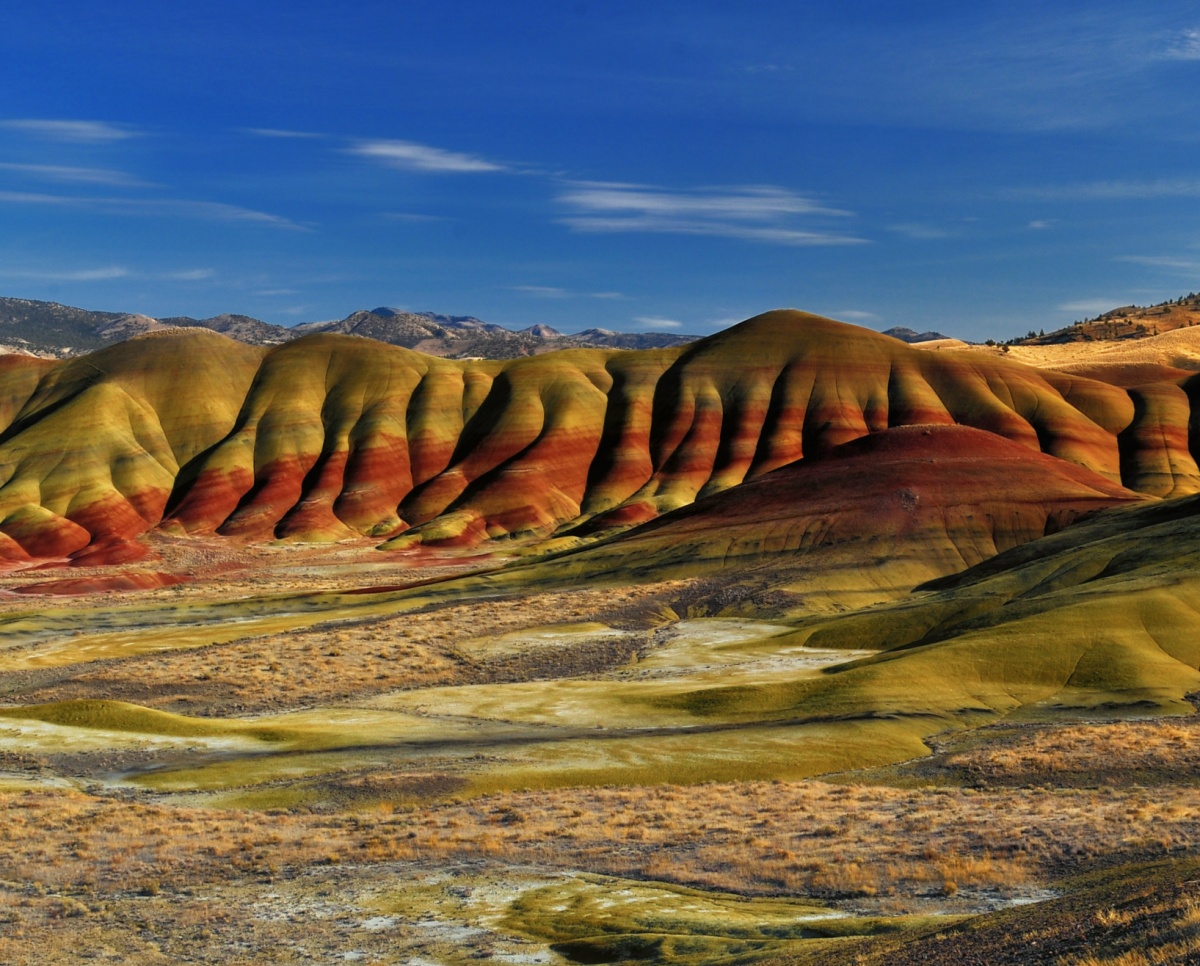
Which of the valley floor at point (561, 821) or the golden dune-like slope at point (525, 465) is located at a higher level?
the golden dune-like slope at point (525, 465)

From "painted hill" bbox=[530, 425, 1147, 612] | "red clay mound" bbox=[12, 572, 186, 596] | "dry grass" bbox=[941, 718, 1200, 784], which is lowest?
"dry grass" bbox=[941, 718, 1200, 784]

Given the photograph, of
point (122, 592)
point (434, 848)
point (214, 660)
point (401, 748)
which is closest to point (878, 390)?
point (122, 592)

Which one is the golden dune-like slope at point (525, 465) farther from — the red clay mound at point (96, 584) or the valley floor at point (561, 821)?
the valley floor at point (561, 821)

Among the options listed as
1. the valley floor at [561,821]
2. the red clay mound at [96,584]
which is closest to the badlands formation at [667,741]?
the valley floor at [561,821]

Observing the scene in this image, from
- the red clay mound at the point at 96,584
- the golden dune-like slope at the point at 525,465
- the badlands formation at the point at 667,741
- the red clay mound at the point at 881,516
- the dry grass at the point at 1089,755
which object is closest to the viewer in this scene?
the badlands formation at the point at 667,741

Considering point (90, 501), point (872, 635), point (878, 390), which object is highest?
point (878, 390)

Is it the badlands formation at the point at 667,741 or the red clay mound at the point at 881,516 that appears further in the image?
the red clay mound at the point at 881,516

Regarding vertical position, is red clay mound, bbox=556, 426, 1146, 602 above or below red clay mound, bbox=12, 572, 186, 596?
above

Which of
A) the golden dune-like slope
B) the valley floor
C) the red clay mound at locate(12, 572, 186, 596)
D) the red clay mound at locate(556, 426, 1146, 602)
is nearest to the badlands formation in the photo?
the valley floor

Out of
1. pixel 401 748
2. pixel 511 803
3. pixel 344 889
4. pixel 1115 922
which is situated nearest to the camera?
pixel 1115 922

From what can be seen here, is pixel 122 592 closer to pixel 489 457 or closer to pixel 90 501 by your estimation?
pixel 90 501

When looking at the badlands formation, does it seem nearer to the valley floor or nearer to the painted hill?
the valley floor
